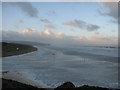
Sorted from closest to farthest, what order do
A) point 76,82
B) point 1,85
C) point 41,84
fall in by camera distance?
point 1,85 → point 41,84 → point 76,82

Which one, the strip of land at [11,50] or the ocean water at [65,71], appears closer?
the ocean water at [65,71]

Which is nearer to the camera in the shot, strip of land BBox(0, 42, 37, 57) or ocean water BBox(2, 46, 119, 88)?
ocean water BBox(2, 46, 119, 88)

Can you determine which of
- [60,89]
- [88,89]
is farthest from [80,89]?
[60,89]

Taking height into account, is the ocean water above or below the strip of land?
below

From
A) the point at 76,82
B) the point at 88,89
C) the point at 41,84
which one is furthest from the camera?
the point at 76,82

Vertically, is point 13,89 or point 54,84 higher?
point 13,89

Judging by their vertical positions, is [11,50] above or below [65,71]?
above

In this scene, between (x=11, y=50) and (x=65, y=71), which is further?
(x=11, y=50)

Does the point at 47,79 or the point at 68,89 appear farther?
the point at 47,79

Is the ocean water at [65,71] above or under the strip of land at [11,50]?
under

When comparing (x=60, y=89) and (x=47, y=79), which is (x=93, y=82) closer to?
(x=47, y=79)
